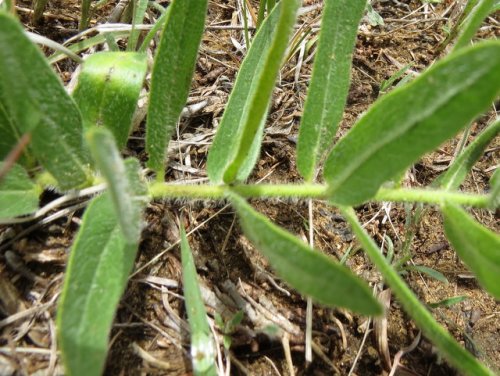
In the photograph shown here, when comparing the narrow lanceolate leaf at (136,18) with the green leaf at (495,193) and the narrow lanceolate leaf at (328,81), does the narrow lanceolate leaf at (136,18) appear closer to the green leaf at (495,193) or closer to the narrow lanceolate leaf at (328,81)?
the narrow lanceolate leaf at (328,81)

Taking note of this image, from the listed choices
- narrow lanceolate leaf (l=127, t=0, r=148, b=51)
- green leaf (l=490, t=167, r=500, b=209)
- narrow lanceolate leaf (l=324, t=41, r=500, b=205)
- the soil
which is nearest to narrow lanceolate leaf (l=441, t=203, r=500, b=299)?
green leaf (l=490, t=167, r=500, b=209)

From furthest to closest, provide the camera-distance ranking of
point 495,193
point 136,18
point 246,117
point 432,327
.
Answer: point 136,18
point 246,117
point 495,193
point 432,327

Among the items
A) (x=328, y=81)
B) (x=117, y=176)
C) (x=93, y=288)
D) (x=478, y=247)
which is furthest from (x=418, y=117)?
(x=93, y=288)

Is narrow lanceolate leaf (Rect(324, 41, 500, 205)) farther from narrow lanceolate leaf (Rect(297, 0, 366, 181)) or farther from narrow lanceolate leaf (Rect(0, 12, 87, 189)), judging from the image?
narrow lanceolate leaf (Rect(0, 12, 87, 189))

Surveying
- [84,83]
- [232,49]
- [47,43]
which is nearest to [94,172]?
[84,83]

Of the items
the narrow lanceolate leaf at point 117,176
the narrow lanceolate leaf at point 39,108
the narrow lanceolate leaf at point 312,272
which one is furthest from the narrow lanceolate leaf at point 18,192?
the narrow lanceolate leaf at point 312,272

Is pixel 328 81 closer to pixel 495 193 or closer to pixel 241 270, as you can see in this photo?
pixel 495 193
